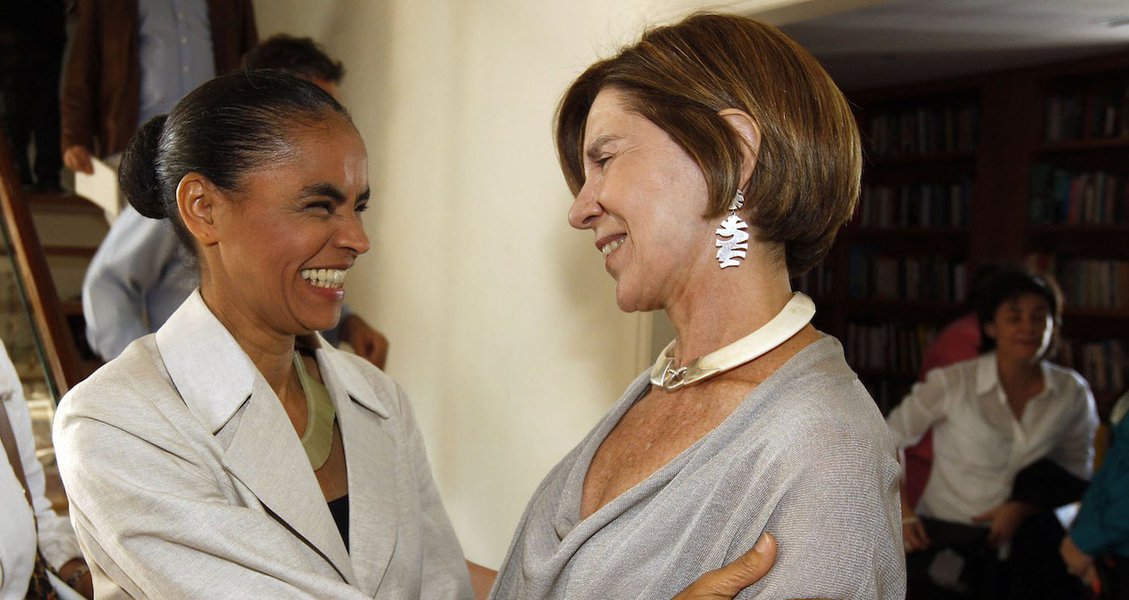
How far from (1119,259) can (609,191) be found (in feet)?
18.3

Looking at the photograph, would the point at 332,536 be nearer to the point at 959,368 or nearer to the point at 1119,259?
the point at 959,368

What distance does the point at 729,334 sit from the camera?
1.29 m

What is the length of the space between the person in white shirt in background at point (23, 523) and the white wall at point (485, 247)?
1.74 meters

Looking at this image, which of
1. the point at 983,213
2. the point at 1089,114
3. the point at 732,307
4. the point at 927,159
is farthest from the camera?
the point at 927,159

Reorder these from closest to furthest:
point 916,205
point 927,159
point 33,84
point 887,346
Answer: point 33,84
point 927,159
point 916,205
point 887,346

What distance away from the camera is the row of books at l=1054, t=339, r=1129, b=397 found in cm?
557

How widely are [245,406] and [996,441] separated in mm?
2977

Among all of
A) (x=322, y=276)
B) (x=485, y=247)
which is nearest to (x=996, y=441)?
(x=485, y=247)

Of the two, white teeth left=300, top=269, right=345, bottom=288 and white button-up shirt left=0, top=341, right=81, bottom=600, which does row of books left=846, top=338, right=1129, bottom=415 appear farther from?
white button-up shirt left=0, top=341, right=81, bottom=600

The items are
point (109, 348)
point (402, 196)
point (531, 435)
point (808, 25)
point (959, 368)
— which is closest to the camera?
point (109, 348)

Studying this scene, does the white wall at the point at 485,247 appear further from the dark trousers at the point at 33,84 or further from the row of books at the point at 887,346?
the row of books at the point at 887,346

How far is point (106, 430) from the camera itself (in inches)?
46.6

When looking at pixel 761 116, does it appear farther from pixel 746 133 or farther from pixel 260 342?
pixel 260 342

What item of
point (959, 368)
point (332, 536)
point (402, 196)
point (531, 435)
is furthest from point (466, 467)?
→ point (332, 536)
